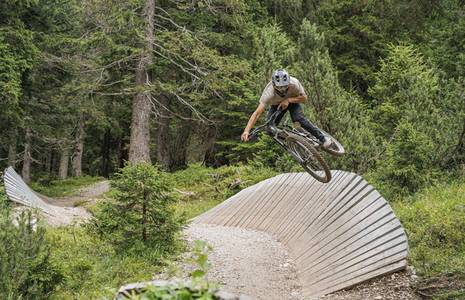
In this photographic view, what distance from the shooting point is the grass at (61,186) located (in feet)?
73.6

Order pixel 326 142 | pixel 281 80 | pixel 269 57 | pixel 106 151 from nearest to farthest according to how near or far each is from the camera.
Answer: pixel 281 80
pixel 326 142
pixel 269 57
pixel 106 151

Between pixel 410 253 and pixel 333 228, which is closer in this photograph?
pixel 410 253

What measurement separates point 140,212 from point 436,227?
4.93 meters

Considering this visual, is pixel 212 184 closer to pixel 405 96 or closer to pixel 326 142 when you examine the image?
pixel 405 96

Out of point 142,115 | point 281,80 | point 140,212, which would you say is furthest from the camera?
point 142,115

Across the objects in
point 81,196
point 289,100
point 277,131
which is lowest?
point 81,196

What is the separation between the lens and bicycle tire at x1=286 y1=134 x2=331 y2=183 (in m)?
9.05

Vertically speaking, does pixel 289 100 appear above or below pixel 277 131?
above

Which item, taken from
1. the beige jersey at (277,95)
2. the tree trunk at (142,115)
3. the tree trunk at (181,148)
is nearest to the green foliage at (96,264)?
the beige jersey at (277,95)

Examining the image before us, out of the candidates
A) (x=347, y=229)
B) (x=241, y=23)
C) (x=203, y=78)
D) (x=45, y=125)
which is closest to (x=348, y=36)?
(x=241, y=23)

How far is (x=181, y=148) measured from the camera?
27453 mm

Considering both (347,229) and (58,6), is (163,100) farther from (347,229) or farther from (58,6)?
(347,229)

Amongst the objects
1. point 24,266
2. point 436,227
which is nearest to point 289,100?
point 436,227

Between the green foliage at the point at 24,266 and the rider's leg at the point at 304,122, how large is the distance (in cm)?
476
